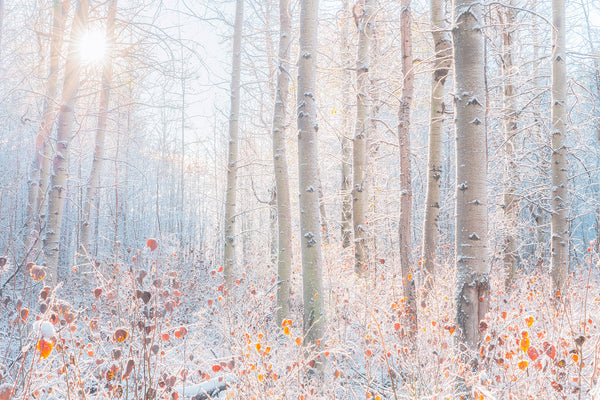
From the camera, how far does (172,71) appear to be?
211 inches

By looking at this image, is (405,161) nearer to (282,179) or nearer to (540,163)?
(282,179)

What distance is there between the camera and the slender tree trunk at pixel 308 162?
3.80 m

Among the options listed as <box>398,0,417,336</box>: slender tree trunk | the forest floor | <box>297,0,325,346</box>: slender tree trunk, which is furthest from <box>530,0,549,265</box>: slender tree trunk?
<box>297,0,325,346</box>: slender tree trunk

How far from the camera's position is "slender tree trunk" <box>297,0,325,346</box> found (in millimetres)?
3799

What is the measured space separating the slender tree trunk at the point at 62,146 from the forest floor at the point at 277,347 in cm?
90


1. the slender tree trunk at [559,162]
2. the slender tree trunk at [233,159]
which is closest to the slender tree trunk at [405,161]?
the slender tree trunk at [559,162]

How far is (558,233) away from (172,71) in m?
6.60

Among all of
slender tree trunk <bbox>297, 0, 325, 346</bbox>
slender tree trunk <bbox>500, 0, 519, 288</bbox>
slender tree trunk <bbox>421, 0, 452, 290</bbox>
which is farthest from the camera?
slender tree trunk <bbox>500, 0, 519, 288</bbox>

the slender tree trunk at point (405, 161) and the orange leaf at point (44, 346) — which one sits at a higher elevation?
the slender tree trunk at point (405, 161)

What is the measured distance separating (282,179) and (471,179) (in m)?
3.26

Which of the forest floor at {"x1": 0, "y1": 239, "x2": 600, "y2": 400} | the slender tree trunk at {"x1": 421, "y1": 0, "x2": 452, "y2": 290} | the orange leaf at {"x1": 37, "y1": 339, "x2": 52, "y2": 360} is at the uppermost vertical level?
the slender tree trunk at {"x1": 421, "y1": 0, "x2": 452, "y2": 290}

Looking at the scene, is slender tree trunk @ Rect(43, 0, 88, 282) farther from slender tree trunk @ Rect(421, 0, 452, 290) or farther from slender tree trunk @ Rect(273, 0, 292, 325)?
slender tree trunk @ Rect(421, 0, 452, 290)

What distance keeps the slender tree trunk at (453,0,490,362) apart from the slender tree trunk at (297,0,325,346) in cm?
138

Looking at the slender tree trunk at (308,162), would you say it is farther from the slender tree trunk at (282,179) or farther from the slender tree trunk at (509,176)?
the slender tree trunk at (509,176)
